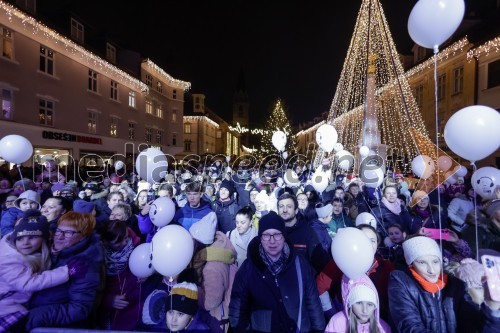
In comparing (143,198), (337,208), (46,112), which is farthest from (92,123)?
(337,208)

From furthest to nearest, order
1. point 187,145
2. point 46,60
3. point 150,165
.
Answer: point 187,145, point 46,60, point 150,165

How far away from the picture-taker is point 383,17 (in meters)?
14.7

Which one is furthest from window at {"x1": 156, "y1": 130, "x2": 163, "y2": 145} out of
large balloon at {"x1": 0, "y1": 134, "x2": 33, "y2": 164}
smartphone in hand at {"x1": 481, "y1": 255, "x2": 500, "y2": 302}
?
smartphone in hand at {"x1": 481, "y1": 255, "x2": 500, "y2": 302}

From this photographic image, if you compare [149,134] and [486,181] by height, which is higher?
[149,134]

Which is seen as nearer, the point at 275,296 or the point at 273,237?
the point at 275,296

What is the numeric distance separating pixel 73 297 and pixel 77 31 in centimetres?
2383

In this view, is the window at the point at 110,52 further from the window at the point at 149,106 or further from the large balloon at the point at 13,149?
the large balloon at the point at 13,149

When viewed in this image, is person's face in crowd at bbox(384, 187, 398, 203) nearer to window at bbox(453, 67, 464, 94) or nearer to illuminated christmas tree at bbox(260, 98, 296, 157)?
window at bbox(453, 67, 464, 94)

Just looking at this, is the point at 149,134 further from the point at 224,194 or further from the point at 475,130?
the point at 475,130

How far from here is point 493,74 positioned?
18.2m

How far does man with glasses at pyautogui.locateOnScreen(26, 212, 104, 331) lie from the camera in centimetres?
264

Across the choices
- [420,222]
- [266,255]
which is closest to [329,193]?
[420,222]

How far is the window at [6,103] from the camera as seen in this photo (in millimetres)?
16125

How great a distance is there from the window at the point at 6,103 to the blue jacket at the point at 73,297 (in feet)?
55.4
